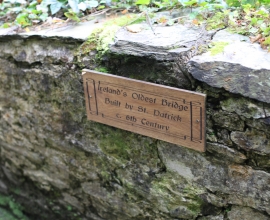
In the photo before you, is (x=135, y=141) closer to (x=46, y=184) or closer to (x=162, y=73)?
(x=162, y=73)

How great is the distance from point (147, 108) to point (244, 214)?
0.63 m

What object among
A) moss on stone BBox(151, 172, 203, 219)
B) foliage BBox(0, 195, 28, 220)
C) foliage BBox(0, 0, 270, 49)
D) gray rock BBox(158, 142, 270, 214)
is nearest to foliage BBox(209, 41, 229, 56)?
foliage BBox(0, 0, 270, 49)

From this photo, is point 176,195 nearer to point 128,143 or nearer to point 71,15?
point 128,143

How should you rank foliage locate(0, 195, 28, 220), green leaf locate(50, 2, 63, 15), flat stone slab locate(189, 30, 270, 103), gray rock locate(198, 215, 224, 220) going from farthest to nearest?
foliage locate(0, 195, 28, 220) → green leaf locate(50, 2, 63, 15) → gray rock locate(198, 215, 224, 220) → flat stone slab locate(189, 30, 270, 103)

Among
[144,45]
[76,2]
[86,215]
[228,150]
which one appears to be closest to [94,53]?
[144,45]

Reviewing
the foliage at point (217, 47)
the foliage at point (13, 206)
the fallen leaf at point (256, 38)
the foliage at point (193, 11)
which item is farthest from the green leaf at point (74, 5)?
the foliage at point (13, 206)

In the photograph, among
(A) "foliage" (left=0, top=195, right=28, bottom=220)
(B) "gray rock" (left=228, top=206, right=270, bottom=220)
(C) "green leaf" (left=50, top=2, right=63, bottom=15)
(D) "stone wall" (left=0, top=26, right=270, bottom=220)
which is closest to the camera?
(D) "stone wall" (left=0, top=26, right=270, bottom=220)

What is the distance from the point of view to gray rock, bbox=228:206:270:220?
4.59 feet

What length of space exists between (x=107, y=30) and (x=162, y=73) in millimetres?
436

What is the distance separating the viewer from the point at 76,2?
1858 mm

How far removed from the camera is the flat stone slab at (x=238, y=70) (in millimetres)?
1155

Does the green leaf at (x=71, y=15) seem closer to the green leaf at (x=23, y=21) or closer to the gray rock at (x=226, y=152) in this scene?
the green leaf at (x=23, y=21)

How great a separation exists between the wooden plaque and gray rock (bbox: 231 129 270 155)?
0.14 meters

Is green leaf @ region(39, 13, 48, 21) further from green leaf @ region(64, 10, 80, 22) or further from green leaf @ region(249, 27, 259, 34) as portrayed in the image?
green leaf @ region(249, 27, 259, 34)
